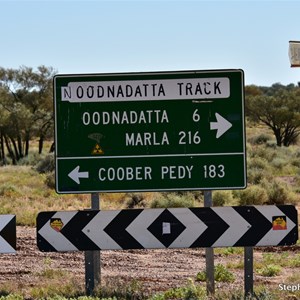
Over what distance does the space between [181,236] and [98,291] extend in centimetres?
104

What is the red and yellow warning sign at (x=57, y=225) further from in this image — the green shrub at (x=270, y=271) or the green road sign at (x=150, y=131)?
the green shrub at (x=270, y=271)

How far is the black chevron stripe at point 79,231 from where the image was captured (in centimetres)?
789

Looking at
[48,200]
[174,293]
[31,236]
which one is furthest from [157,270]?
[48,200]

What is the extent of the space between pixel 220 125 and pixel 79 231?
1898 mm

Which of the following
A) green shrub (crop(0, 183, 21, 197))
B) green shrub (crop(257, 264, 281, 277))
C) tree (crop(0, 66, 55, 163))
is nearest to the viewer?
green shrub (crop(257, 264, 281, 277))

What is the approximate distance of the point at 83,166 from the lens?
27.2ft

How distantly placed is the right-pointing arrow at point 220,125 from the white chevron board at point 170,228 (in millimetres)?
899

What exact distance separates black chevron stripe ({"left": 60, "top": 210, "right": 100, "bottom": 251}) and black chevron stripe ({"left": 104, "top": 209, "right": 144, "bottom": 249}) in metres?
0.21

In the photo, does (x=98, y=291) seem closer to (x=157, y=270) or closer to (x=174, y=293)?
(x=174, y=293)

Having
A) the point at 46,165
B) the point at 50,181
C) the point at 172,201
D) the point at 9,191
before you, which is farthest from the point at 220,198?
the point at 46,165

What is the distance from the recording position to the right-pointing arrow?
828cm

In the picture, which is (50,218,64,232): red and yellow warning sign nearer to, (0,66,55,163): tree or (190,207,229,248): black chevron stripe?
(190,207,229,248): black chevron stripe

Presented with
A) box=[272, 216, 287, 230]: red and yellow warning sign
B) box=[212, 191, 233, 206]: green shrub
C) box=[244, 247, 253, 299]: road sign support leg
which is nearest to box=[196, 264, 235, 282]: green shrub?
box=[244, 247, 253, 299]: road sign support leg

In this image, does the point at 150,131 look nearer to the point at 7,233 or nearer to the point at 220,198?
the point at 7,233
